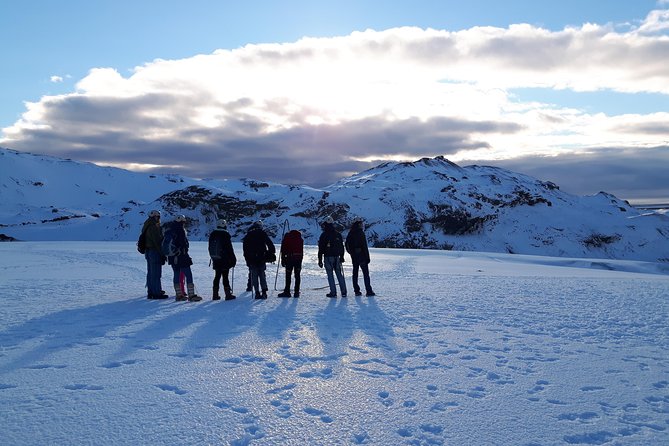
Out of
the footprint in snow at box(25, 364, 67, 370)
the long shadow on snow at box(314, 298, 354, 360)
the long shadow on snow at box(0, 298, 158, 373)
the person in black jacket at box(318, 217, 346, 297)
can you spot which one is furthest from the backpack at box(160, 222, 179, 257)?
the footprint in snow at box(25, 364, 67, 370)

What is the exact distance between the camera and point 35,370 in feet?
20.9

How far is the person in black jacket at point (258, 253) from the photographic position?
43.5 feet

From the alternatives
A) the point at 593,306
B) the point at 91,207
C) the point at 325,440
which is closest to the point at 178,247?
the point at 325,440

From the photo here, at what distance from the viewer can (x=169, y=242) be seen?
12.4 meters

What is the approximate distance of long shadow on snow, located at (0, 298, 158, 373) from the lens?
724cm

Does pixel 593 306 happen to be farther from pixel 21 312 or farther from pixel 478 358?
pixel 21 312

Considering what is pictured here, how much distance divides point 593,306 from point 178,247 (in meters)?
10.8

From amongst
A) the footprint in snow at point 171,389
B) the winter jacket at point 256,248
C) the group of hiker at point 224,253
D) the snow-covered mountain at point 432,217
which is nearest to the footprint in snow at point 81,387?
the footprint in snow at point 171,389

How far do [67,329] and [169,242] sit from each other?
3.90 metres

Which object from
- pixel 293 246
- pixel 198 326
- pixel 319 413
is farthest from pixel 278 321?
pixel 319 413

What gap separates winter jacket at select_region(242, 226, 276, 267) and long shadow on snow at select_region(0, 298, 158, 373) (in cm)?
283

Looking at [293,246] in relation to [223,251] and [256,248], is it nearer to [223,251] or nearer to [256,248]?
[256,248]

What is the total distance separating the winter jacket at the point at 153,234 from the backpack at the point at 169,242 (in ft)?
1.10

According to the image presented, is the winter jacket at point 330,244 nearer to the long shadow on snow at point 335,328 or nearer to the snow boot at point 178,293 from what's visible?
the long shadow on snow at point 335,328
